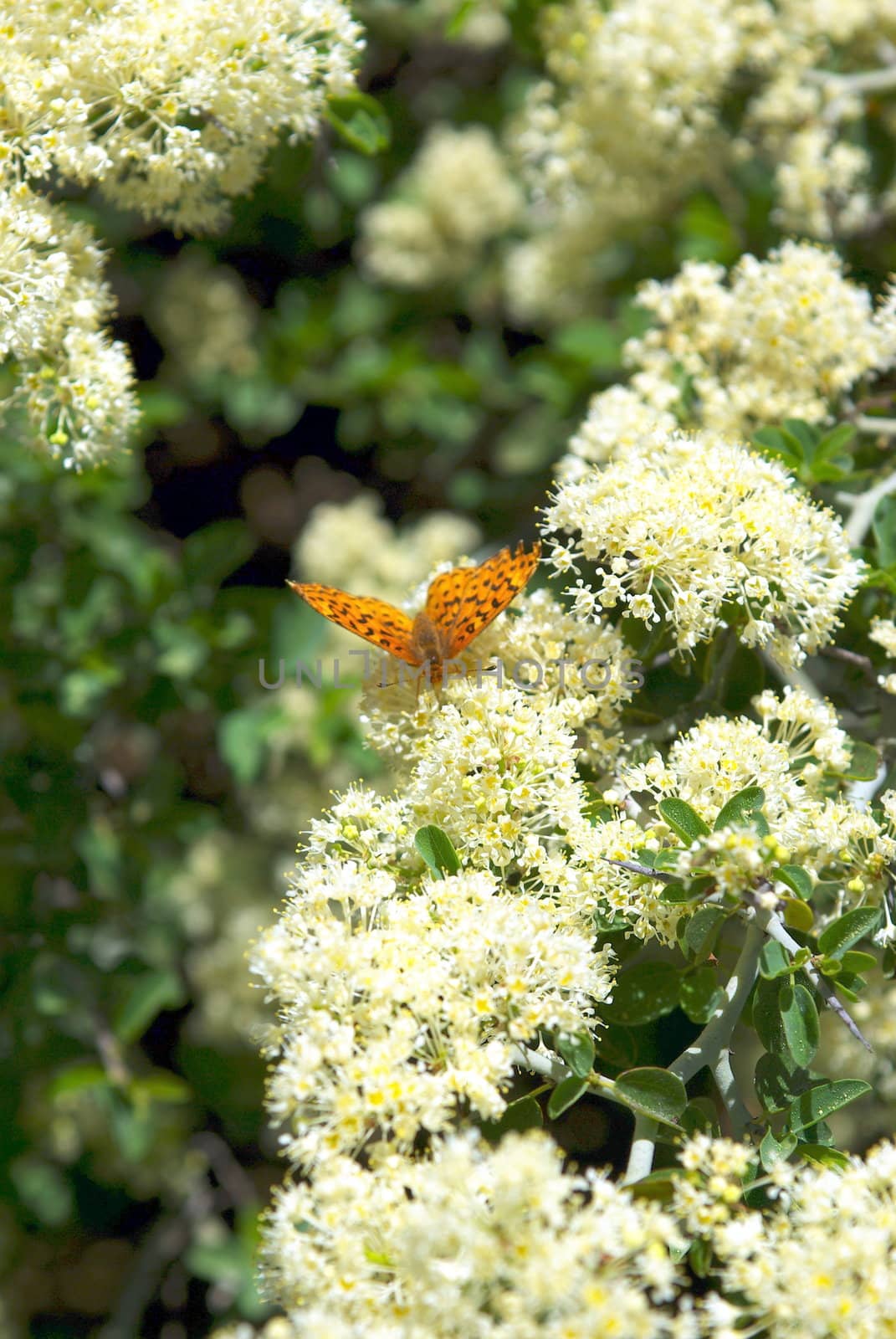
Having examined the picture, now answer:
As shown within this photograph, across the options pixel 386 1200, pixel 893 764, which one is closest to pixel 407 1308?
pixel 386 1200

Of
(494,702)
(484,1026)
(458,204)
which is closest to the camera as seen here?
(484,1026)

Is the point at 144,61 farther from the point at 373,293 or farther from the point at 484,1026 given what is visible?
the point at 373,293

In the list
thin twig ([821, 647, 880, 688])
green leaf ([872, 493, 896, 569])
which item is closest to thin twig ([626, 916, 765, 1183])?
thin twig ([821, 647, 880, 688])

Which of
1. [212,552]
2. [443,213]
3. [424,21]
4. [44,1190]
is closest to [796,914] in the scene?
[212,552]

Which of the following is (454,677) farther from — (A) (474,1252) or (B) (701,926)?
(A) (474,1252)

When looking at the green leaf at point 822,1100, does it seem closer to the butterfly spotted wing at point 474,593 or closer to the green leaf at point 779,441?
the butterfly spotted wing at point 474,593
